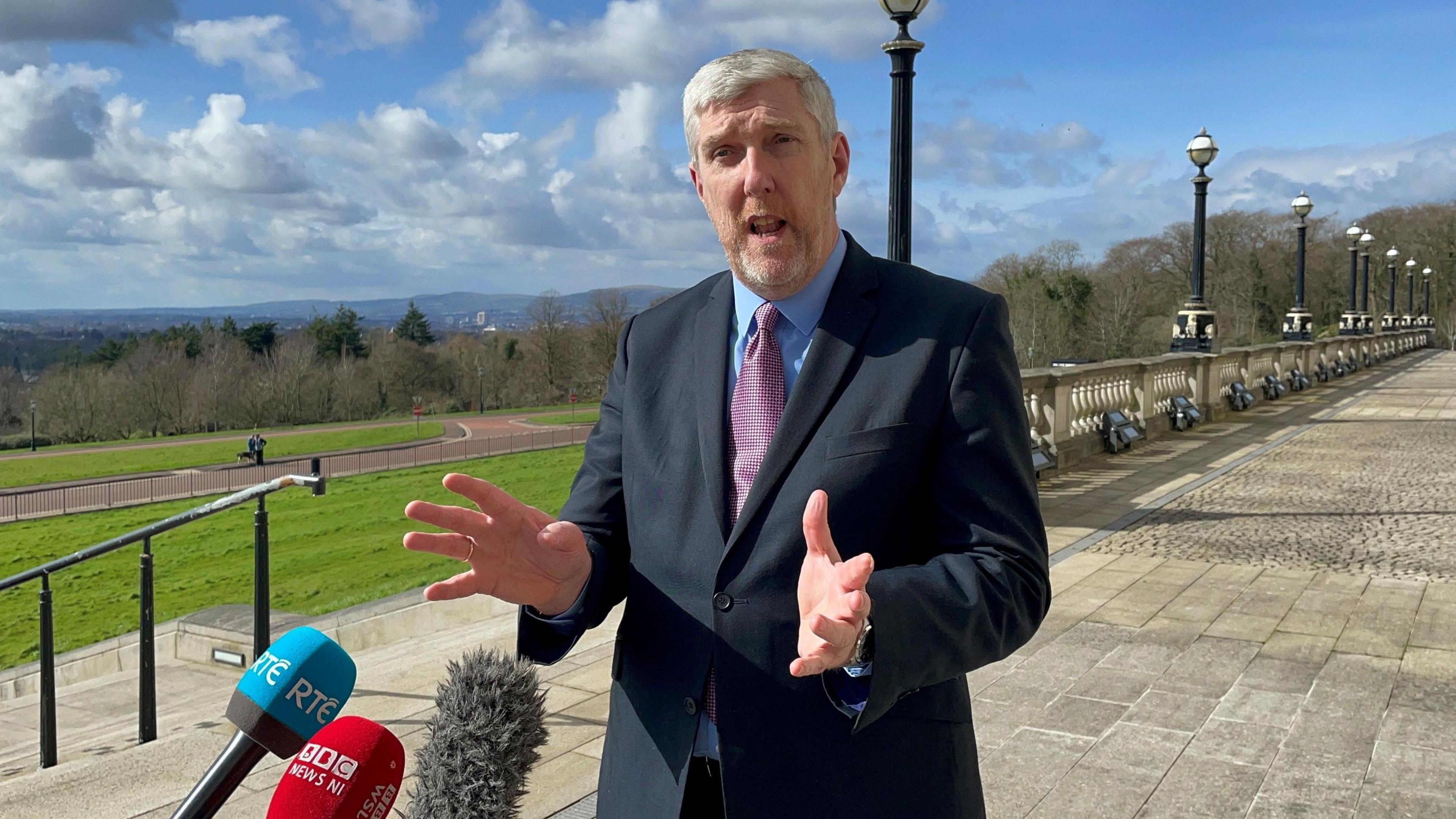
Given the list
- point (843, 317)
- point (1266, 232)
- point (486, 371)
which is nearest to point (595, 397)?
point (486, 371)

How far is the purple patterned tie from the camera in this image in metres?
1.71

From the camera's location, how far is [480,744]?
6.06 feet

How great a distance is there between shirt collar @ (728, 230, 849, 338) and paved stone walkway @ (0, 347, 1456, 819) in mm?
2560

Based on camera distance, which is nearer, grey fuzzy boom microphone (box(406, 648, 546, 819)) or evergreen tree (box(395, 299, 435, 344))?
grey fuzzy boom microphone (box(406, 648, 546, 819))

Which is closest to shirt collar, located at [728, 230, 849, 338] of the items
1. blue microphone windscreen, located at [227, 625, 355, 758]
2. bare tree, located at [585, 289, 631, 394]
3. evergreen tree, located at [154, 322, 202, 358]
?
blue microphone windscreen, located at [227, 625, 355, 758]

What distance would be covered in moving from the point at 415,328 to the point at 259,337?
2897cm

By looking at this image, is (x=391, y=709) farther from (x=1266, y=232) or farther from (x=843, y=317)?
(x=1266, y=232)

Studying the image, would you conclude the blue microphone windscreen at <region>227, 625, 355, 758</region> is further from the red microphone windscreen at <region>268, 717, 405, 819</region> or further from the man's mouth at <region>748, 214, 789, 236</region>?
the man's mouth at <region>748, 214, 789, 236</region>

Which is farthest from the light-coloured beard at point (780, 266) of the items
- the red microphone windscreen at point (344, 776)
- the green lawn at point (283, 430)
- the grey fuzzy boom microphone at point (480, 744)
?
the green lawn at point (283, 430)

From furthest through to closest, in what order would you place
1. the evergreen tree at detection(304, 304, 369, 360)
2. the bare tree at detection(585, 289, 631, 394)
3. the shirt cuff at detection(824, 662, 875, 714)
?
the evergreen tree at detection(304, 304, 369, 360) → the bare tree at detection(585, 289, 631, 394) → the shirt cuff at detection(824, 662, 875, 714)

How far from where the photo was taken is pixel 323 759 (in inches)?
49.8

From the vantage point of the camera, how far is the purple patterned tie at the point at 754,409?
5.63ft

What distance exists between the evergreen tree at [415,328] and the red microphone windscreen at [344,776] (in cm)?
9232

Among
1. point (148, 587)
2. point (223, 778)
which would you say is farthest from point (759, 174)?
point (148, 587)
